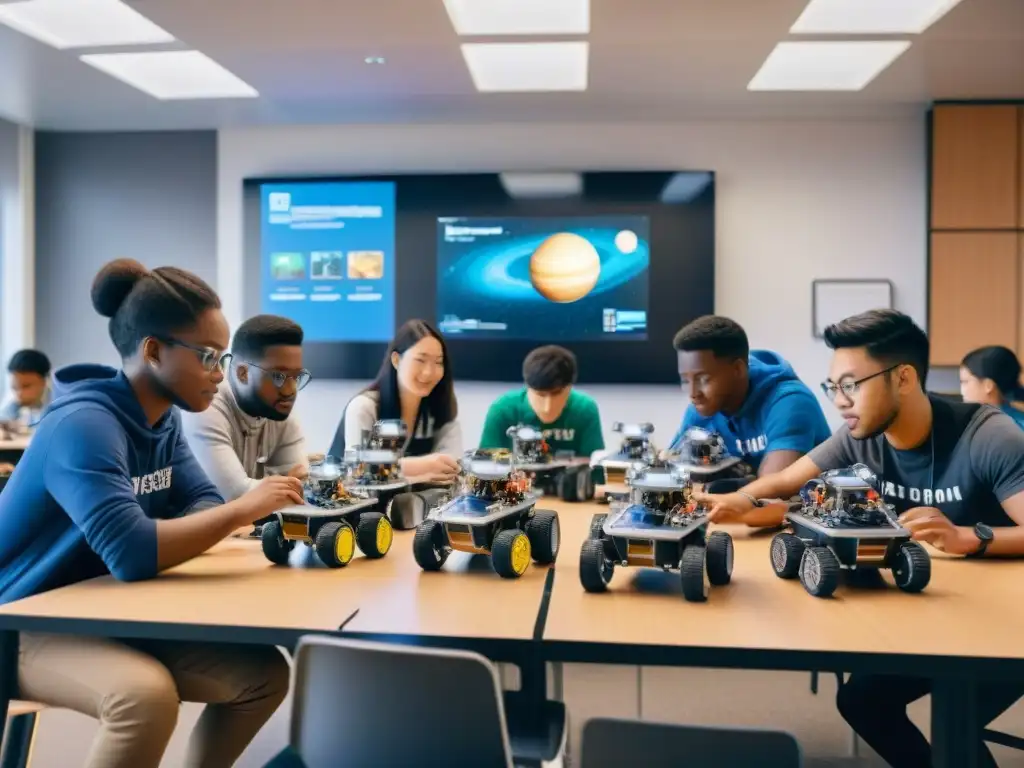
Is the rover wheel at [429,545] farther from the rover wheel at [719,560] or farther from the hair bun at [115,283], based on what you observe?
the hair bun at [115,283]

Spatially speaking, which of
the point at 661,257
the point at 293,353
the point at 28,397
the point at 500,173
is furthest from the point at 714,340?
the point at 28,397

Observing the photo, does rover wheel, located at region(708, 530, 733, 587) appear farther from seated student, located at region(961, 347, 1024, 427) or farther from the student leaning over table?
seated student, located at region(961, 347, 1024, 427)

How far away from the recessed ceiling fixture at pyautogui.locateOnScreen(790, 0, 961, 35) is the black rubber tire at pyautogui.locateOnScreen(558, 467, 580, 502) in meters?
2.44

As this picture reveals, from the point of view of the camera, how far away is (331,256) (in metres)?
5.56

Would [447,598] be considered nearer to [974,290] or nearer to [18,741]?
[18,741]

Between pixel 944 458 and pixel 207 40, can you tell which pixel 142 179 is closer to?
pixel 207 40

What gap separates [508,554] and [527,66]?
11.8 ft

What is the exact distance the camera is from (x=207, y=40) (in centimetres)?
415

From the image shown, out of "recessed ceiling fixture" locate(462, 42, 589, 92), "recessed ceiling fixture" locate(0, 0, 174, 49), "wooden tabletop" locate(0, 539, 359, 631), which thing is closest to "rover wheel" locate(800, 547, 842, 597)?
"wooden tabletop" locate(0, 539, 359, 631)

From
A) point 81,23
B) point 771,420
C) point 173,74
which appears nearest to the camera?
point 771,420

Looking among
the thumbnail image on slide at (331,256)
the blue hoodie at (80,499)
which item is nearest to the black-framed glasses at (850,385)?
the blue hoodie at (80,499)

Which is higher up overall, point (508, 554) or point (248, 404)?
point (248, 404)

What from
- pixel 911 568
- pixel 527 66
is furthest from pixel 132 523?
pixel 527 66

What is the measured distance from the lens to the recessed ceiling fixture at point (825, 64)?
4273 millimetres
